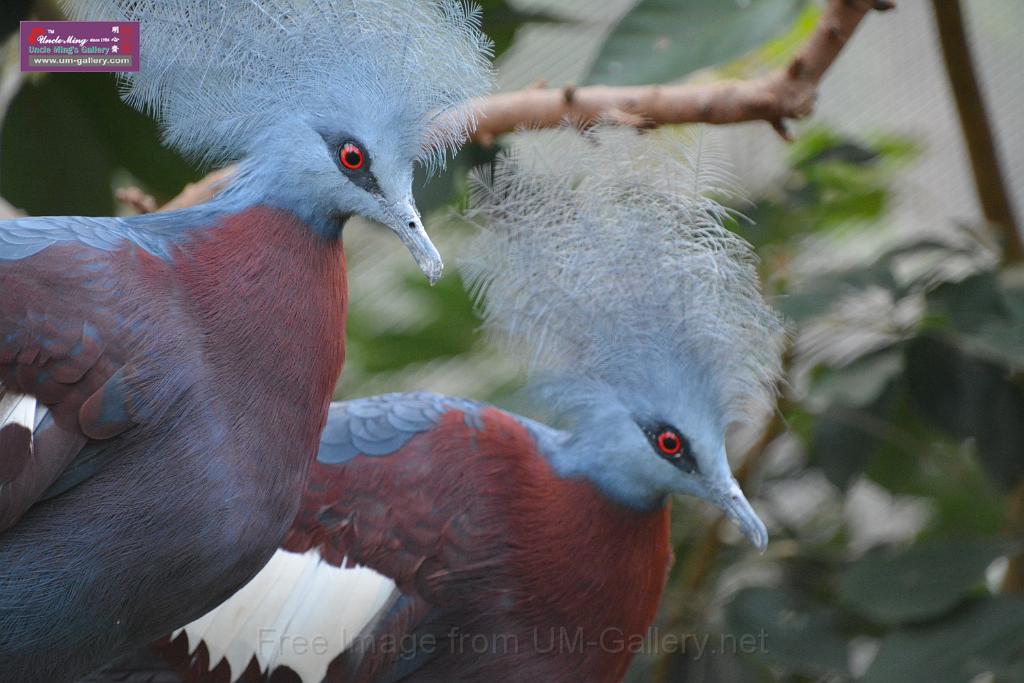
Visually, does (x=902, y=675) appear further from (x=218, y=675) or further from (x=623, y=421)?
(x=218, y=675)

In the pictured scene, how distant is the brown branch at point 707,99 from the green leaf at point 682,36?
25 millimetres

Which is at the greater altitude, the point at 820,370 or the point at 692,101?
the point at 692,101

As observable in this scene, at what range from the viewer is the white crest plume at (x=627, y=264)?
4.12ft

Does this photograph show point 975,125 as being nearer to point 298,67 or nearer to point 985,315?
point 985,315

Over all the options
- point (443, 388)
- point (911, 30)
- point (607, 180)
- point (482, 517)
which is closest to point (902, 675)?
point (482, 517)

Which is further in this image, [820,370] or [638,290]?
[820,370]

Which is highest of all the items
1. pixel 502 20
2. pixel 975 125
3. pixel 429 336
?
pixel 502 20

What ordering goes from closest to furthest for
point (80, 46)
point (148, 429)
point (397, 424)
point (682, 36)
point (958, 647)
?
point (148, 429) → point (80, 46) → point (397, 424) → point (682, 36) → point (958, 647)

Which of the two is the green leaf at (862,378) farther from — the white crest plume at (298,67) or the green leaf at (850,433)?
the white crest plume at (298,67)

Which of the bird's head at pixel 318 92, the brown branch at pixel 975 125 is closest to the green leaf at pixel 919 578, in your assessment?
the brown branch at pixel 975 125

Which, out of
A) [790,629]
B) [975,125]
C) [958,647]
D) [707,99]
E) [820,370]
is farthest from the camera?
[820,370]

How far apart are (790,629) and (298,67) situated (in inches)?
54.9

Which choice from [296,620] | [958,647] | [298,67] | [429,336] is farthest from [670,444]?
[429,336]

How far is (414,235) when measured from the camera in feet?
3.33
